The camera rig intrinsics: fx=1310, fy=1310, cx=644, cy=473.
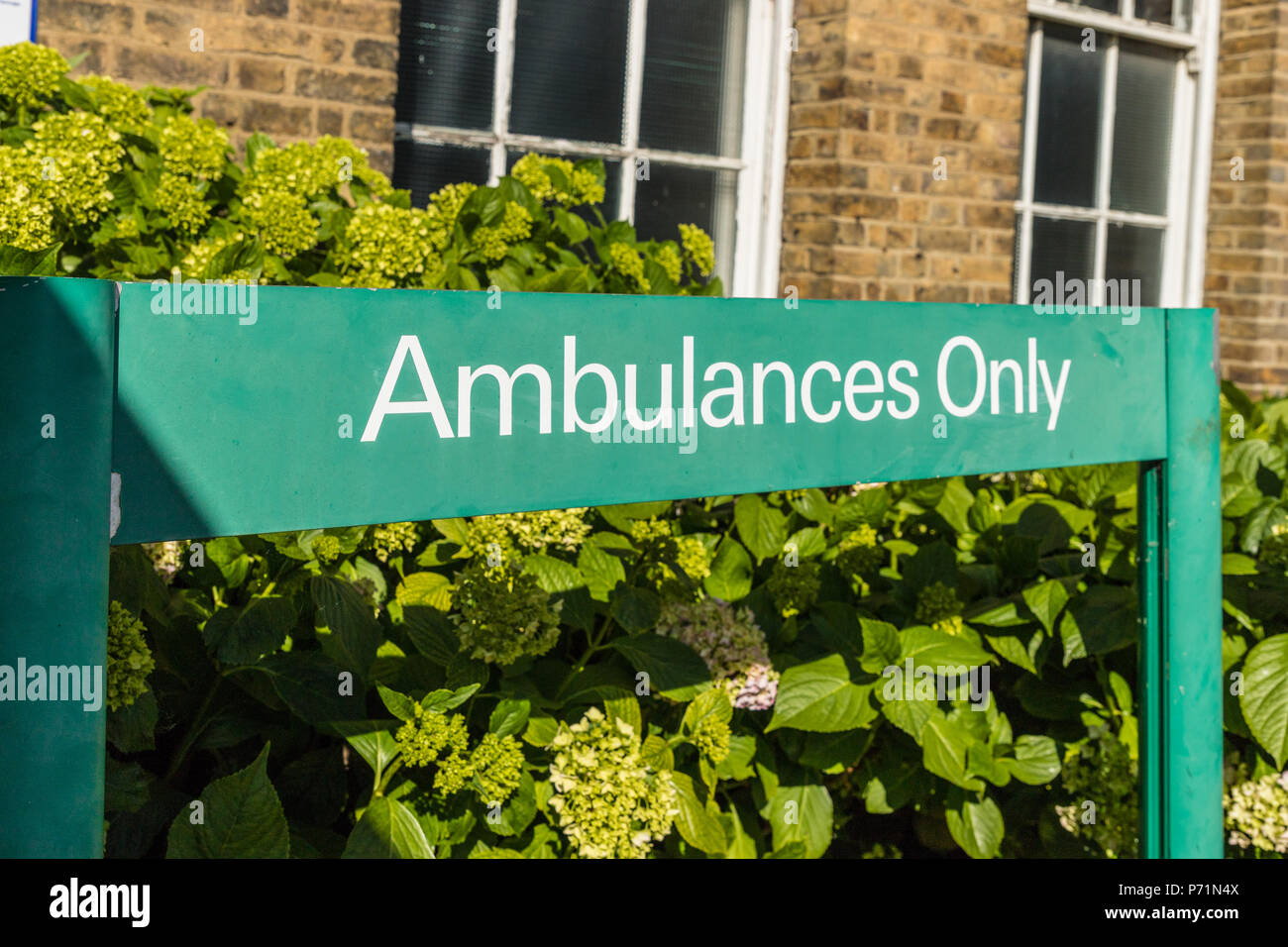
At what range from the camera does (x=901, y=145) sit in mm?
3678

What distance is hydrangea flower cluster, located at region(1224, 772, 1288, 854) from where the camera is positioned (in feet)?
7.25

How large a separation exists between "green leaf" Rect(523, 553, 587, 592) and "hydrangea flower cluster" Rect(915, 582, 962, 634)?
626 mm

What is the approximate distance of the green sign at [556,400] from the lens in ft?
3.09

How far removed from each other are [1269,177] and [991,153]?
130cm

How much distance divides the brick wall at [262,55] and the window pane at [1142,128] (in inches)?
103

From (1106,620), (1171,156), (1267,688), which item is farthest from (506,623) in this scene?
(1171,156)

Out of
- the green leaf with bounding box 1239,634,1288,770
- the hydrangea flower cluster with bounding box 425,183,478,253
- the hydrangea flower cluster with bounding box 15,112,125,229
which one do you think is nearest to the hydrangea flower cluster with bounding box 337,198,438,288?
the hydrangea flower cluster with bounding box 425,183,478,253

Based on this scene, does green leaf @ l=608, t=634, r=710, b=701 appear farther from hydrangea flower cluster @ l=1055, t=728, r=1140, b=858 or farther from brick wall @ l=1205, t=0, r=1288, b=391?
brick wall @ l=1205, t=0, r=1288, b=391

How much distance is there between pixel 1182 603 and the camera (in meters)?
1.66

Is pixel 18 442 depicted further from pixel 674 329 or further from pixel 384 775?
pixel 384 775

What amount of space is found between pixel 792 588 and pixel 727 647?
0.68 feet

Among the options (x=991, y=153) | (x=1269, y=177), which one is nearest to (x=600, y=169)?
(x=991, y=153)

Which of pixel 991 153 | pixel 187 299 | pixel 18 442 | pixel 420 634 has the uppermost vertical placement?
pixel 991 153
